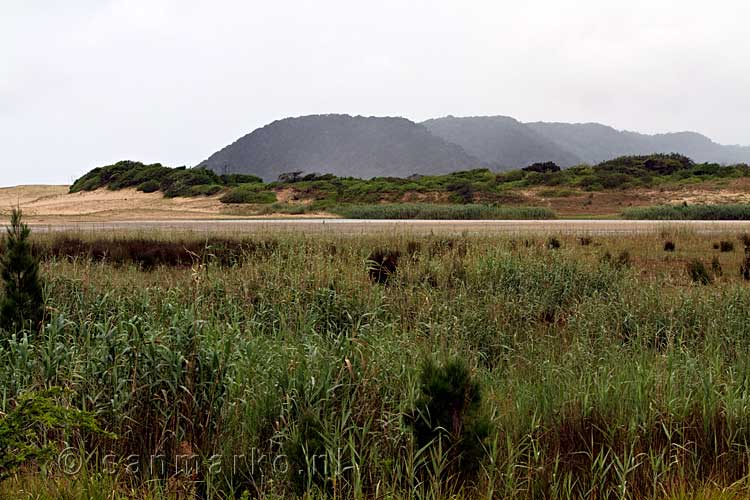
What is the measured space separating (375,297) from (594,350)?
3.26 meters

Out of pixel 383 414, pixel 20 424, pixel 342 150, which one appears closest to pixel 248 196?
pixel 383 414

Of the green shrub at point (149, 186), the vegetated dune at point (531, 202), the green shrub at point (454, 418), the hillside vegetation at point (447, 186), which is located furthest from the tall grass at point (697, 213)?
the green shrub at point (149, 186)

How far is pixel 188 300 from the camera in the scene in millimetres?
8914

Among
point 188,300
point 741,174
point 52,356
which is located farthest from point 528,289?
point 741,174

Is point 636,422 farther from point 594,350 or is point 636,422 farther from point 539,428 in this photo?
point 594,350

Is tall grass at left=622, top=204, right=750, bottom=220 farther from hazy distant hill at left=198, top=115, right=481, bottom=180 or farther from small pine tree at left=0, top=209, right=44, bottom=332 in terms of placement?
hazy distant hill at left=198, top=115, right=481, bottom=180

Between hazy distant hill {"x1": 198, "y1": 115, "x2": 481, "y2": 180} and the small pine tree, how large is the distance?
148 meters

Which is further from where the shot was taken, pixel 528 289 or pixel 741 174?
pixel 741 174

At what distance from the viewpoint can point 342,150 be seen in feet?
558

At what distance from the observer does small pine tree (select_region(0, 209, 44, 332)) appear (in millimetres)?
6676

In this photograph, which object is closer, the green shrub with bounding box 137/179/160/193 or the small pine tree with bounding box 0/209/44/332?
the small pine tree with bounding box 0/209/44/332

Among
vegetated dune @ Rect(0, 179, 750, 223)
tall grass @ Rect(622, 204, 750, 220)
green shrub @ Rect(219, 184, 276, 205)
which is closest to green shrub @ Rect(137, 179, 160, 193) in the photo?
vegetated dune @ Rect(0, 179, 750, 223)

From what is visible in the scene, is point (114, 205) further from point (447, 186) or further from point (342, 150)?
point (342, 150)

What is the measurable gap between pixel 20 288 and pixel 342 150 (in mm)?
165545
